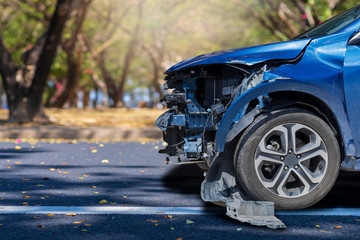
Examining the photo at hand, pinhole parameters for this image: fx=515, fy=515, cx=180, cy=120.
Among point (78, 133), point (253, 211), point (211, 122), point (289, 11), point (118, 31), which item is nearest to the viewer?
point (253, 211)

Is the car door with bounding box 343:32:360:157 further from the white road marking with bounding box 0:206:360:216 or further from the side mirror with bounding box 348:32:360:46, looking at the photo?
the white road marking with bounding box 0:206:360:216

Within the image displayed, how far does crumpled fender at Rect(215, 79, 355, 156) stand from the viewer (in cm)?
429

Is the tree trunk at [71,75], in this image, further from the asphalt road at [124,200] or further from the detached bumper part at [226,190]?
the detached bumper part at [226,190]

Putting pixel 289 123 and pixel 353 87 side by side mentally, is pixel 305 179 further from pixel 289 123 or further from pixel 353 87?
pixel 353 87

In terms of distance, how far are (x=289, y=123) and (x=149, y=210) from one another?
141 cm

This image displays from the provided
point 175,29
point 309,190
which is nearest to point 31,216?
point 309,190

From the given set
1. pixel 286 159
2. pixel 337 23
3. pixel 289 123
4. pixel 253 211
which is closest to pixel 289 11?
pixel 337 23

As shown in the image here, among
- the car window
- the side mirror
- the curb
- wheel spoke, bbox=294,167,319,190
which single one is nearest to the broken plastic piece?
wheel spoke, bbox=294,167,319,190

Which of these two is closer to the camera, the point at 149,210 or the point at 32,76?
the point at 149,210

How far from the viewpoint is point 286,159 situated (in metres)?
4.33

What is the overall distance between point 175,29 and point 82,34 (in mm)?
5791

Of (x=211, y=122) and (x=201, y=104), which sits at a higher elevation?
(x=201, y=104)

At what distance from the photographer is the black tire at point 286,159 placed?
4301mm

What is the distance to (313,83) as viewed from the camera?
4.30 meters
